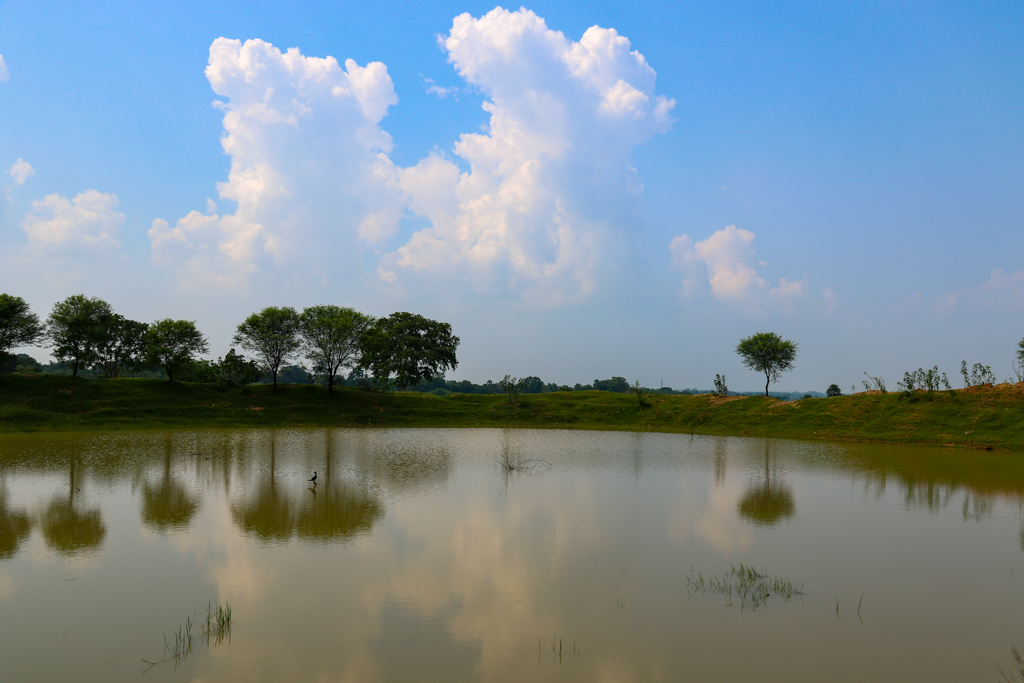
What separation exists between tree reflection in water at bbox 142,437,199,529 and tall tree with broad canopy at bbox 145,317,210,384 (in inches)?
1910

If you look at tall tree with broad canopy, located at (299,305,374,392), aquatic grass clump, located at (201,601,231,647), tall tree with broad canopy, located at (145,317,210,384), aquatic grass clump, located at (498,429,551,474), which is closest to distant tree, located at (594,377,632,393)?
tall tree with broad canopy, located at (299,305,374,392)

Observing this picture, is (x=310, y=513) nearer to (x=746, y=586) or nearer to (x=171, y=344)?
(x=746, y=586)

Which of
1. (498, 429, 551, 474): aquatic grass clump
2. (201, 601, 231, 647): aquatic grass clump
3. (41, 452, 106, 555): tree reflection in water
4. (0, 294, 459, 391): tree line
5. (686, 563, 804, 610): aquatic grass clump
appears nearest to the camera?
(201, 601, 231, 647): aquatic grass clump

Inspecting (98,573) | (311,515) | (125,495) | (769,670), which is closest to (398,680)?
(769,670)

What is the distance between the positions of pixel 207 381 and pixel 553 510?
216ft

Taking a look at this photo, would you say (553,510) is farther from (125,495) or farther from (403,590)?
(125,495)

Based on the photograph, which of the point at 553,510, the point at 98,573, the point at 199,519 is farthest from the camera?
the point at 553,510

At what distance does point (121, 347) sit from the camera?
85375mm

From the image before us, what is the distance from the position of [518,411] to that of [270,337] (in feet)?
Result: 113

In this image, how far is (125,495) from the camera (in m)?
Result: 23.3

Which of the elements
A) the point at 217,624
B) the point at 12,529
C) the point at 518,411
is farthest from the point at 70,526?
the point at 518,411

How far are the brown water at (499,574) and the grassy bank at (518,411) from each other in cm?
2558

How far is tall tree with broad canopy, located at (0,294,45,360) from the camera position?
204 ft

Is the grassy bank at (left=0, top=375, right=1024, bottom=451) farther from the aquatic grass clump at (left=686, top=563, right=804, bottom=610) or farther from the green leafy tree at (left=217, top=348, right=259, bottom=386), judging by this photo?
the aquatic grass clump at (left=686, top=563, right=804, bottom=610)
